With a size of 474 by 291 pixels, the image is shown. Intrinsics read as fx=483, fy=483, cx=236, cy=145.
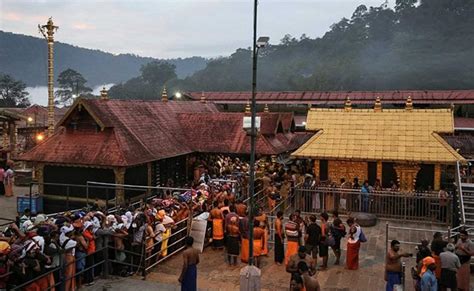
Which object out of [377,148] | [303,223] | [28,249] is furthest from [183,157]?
[28,249]

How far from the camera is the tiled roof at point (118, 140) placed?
65.4 feet

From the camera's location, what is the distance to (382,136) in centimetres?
2102

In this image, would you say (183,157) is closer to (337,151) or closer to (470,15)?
(337,151)

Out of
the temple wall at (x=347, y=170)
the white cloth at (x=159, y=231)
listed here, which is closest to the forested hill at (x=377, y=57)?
the temple wall at (x=347, y=170)

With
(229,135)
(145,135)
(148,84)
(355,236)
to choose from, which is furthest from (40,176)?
(148,84)

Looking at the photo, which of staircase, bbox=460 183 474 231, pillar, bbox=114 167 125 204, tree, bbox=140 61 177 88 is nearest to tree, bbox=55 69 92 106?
tree, bbox=140 61 177 88

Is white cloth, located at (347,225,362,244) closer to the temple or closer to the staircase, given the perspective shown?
the staircase

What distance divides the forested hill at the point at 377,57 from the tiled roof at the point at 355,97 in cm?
3463

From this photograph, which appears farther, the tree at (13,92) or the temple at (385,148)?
the tree at (13,92)

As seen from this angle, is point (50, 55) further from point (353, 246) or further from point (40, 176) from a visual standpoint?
point (353, 246)

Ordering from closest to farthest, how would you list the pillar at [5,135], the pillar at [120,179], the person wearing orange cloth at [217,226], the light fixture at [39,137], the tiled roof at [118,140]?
the person wearing orange cloth at [217,226]
the pillar at [120,179]
the tiled roof at [118,140]
the pillar at [5,135]
the light fixture at [39,137]

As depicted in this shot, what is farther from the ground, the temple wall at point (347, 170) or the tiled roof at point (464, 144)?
the tiled roof at point (464, 144)

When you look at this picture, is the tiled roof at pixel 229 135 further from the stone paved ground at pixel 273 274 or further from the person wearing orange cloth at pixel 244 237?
the person wearing orange cloth at pixel 244 237

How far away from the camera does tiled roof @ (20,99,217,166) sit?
19.9 meters
